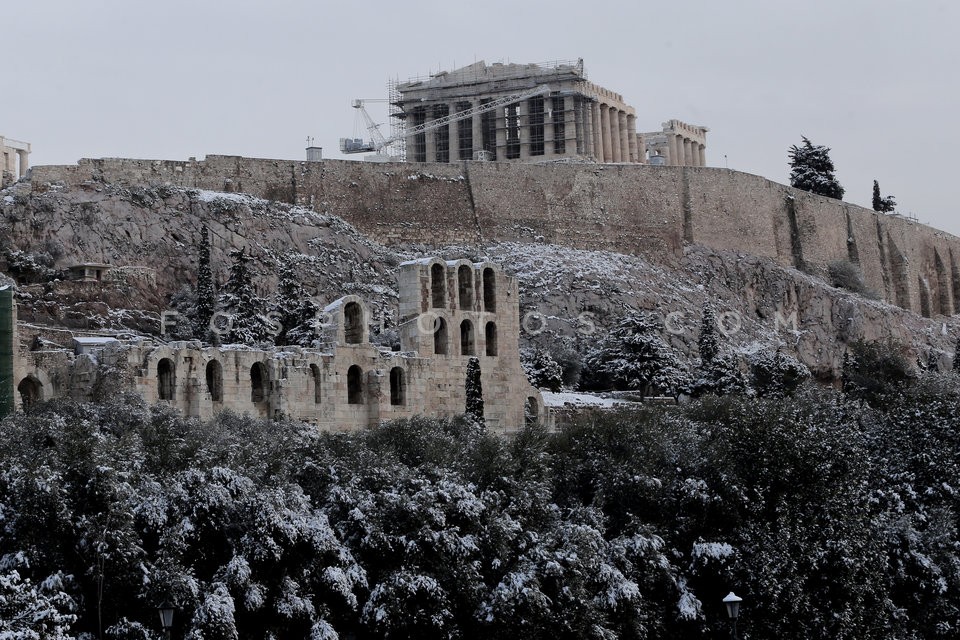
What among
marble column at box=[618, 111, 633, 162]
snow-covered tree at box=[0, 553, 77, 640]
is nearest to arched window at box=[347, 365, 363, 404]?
snow-covered tree at box=[0, 553, 77, 640]

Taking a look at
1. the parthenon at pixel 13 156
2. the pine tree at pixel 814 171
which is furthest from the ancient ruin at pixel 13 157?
the pine tree at pixel 814 171

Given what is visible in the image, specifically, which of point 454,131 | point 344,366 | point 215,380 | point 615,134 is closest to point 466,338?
point 344,366

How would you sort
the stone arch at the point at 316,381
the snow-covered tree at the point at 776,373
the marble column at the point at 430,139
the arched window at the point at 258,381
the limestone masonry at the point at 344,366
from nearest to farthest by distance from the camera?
the limestone masonry at the point at 344,366
the arched window at the point at 258,381
the stone arch at the point at 316,381
the snow-covered tree at the point at 776,373
the marble column at the point at 430,139

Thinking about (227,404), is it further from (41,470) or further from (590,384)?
(590,384)

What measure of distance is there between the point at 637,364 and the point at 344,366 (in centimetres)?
1892

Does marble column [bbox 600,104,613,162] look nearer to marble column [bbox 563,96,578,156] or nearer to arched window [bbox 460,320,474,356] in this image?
marble column [bbox 563,96,578,156]

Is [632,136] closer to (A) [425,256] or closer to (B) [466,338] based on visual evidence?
(A) [425,256]

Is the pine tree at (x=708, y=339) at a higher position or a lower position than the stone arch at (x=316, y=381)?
higher

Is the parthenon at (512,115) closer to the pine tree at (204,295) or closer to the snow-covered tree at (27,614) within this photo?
the pine tree at (204,295)

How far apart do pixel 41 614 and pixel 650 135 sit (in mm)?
83361

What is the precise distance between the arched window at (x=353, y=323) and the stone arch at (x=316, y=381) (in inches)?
66.4

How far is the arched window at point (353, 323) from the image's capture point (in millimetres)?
50688

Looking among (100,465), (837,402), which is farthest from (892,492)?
(100,465)

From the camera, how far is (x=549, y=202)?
81562 mm
